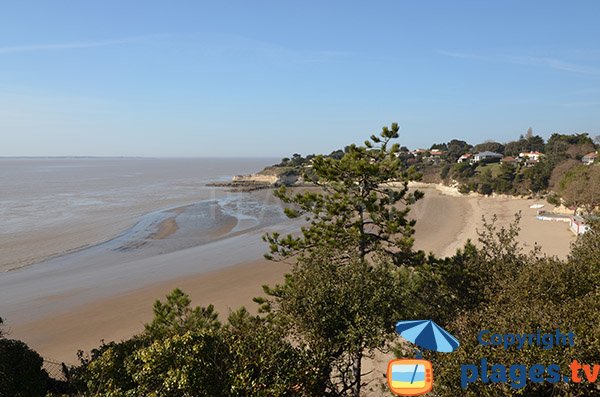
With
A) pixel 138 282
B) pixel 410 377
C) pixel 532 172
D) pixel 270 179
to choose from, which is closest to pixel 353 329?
pixel 410 377

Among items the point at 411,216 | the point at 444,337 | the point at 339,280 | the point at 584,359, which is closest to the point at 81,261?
the point at 339,280

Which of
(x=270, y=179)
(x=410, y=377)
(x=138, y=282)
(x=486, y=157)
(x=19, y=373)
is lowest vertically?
(x=138, y=282)

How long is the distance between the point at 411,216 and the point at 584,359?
42085 millimetres

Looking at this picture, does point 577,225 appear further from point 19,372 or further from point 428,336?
point 19,372

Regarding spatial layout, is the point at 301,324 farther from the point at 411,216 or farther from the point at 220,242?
the point at 411,216

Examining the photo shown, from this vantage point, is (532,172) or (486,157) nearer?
(532,172)

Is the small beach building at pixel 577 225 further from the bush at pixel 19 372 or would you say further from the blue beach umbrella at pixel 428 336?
the bush at pixel 19 372

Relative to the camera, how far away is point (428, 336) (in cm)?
755

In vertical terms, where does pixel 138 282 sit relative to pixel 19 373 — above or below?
below

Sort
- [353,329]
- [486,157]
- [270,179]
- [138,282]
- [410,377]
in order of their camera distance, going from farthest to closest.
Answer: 1. [270,179]
2. [486,157]
3. [138,282]
4. [353,329]
5. [410,377]

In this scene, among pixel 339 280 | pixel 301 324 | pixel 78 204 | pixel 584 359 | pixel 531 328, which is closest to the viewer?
pixel 584 359

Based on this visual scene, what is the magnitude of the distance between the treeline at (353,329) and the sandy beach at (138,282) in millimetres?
9653

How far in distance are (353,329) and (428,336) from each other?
1418 mm

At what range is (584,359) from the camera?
21.2 feet
